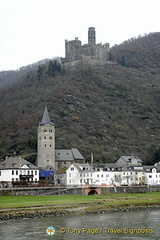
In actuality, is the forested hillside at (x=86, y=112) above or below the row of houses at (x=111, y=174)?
above

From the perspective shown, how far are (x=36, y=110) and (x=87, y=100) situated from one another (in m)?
22.9

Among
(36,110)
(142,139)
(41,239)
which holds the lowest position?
(41,239)

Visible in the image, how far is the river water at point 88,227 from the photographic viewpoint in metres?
42.3

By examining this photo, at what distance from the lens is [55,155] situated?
11075cm

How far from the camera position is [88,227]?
47125mm

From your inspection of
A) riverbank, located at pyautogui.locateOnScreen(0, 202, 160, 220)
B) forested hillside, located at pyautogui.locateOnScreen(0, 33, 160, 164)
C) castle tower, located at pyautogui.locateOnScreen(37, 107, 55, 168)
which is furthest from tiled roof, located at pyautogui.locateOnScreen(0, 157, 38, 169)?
riverbank, located at pyautogui.locateOnScreen(0, 202, 160, 220)

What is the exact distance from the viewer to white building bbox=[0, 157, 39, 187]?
90812 mm

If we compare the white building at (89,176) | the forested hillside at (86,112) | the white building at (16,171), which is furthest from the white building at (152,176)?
the white building at (16,171)

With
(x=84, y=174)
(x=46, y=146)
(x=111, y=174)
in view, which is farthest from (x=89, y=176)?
(x=46, y=146)

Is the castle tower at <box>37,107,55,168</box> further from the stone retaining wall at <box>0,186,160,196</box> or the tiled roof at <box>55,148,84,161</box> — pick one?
the stone retaining wall at <box>0,186,160,196</box>

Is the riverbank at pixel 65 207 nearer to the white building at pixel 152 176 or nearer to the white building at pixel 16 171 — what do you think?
the white building at pixel 16 171

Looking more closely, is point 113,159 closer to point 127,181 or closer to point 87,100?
point 127,181

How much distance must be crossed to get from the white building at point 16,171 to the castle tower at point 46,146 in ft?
43.0

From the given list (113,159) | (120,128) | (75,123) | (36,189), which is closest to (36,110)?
(75,123)
